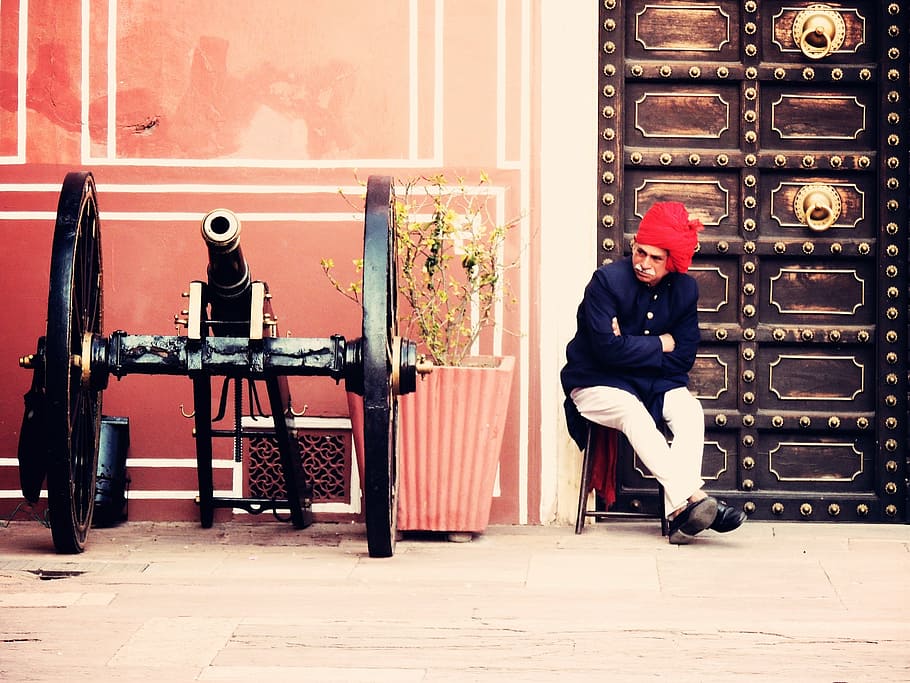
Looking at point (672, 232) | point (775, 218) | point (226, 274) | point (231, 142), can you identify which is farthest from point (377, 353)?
point (775, 218)

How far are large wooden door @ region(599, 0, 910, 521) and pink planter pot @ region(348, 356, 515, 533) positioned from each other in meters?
0.81

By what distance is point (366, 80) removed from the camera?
17.4ft

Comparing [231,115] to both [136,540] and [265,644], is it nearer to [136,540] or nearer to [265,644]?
[136,540]

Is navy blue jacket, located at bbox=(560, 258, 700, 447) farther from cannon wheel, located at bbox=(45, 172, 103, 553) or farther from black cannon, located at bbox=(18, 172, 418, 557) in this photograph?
cannon wheel, located at bbox=(45, 172, 103, 553)

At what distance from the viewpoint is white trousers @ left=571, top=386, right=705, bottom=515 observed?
486 cm

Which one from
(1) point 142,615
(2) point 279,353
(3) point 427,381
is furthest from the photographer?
(3) point 427,381

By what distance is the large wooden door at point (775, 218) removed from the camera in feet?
17.8

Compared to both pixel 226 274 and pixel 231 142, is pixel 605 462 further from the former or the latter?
pixel 231 142

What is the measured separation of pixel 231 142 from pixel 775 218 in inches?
83.3

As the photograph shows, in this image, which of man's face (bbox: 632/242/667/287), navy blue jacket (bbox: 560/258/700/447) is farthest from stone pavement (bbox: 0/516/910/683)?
man's face (bbox: 632/242/667/287)

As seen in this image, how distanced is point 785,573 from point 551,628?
110 centimetres

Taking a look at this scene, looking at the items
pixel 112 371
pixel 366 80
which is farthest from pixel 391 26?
Result: pixel 112 371

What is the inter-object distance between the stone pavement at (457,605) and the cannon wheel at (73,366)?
0.66 feet

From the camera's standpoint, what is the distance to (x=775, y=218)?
545 centimetres
